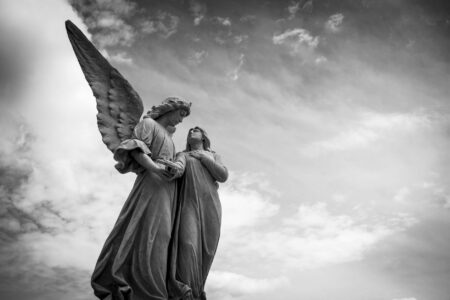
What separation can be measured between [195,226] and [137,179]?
1.43 m

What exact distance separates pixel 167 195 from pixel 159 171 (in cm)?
46

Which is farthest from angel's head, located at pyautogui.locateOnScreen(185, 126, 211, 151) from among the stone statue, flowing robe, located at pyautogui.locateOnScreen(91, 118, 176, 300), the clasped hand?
the clasped hand

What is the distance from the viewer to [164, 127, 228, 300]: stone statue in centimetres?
740

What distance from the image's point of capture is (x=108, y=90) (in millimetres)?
9008

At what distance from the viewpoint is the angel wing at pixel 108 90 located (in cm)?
873

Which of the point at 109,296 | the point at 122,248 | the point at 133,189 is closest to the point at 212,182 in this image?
the point at 133,189

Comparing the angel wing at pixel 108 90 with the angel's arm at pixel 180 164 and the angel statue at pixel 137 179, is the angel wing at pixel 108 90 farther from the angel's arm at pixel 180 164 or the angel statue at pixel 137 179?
the angel's arm at pixel 180 164

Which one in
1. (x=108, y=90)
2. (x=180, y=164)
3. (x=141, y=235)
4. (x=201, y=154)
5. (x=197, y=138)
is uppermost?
(x=108, y=90)

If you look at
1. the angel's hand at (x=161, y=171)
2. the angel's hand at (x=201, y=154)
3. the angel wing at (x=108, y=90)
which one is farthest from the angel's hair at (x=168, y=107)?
the angel's hand at (x=161, y=171)

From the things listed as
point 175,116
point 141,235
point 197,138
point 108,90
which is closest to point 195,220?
point 141,235

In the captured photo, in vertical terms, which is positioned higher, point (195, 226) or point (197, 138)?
point (197, 138)

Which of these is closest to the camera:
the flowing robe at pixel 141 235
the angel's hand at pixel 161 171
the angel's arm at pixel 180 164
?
the flowing robe at pixel 141 235

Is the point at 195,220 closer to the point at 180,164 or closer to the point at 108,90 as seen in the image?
the point at 180,164

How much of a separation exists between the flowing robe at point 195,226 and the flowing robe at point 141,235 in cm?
20
